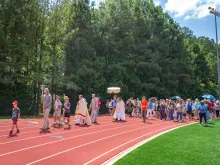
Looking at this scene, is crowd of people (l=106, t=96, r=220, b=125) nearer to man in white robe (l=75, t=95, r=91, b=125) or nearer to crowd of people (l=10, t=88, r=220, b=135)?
crowd of people (l=10, t=88, r=220, b=135)

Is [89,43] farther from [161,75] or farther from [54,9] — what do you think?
[161,75]

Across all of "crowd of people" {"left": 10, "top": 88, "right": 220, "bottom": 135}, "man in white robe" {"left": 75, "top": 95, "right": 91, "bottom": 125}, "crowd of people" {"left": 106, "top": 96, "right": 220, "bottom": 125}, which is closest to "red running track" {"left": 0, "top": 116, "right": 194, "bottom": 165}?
"crowd of people" {"left": 10, "top": 88, "right": 220, "bottom": 135}

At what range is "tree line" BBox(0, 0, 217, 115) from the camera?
2992 centimetres

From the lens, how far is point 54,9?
35.5 meters

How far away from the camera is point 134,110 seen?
28.1 meters

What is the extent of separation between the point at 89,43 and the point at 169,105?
732 inches

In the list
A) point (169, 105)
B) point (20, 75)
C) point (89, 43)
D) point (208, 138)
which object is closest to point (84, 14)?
point (89, 43)

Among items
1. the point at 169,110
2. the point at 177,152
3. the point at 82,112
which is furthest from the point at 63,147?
the point at 169,110

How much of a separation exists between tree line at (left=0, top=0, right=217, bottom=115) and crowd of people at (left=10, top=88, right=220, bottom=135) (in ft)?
Answer: 25.6

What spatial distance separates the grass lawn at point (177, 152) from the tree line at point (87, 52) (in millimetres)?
18244

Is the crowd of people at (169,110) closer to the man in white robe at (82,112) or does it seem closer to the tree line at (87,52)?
the man in white robe at (82,112)

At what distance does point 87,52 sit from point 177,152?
96.0ft

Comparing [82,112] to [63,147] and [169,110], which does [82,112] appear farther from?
[169,110]

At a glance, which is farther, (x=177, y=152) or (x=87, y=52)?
(x=87, y=52)
